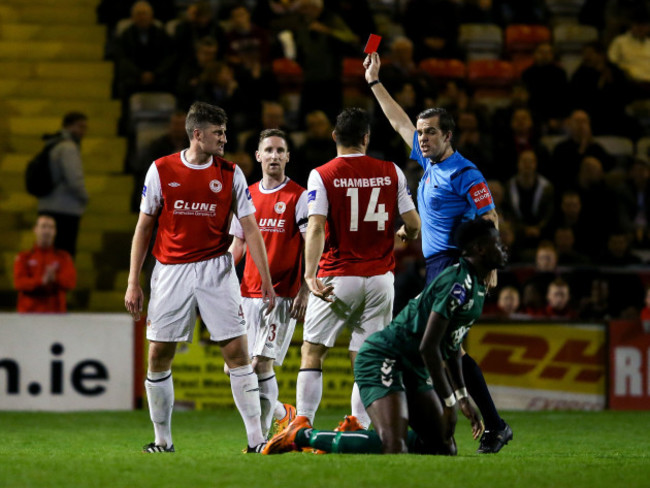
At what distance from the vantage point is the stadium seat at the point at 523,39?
18625 millimetres

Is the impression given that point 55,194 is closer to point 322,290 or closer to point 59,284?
point 59,284

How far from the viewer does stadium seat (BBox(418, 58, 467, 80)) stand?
1730 cm

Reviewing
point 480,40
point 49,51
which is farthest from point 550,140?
point 49,51

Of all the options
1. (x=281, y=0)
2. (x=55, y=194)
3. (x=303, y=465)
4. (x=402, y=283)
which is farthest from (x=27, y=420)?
(x=281, y=0)

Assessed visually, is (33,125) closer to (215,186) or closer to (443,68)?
(443,68)

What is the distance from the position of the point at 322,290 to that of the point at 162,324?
3.43 feet

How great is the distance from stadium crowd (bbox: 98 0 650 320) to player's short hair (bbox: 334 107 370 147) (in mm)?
4588

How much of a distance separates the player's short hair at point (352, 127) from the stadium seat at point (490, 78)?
9823mm

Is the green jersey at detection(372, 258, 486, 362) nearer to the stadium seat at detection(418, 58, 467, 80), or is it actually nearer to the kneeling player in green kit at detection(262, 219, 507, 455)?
the kneeling player in green kit at detection(262, 219, 507, 455)

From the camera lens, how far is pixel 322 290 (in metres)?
7.64

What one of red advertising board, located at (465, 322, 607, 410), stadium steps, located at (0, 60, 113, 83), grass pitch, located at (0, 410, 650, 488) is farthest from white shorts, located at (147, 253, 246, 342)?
stadium steps, located at (0, 60, 113, 83)

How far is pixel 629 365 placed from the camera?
12.4m

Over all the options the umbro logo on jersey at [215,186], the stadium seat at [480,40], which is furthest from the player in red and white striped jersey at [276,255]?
the stadium seat at [480,40]

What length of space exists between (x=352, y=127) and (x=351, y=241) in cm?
76
